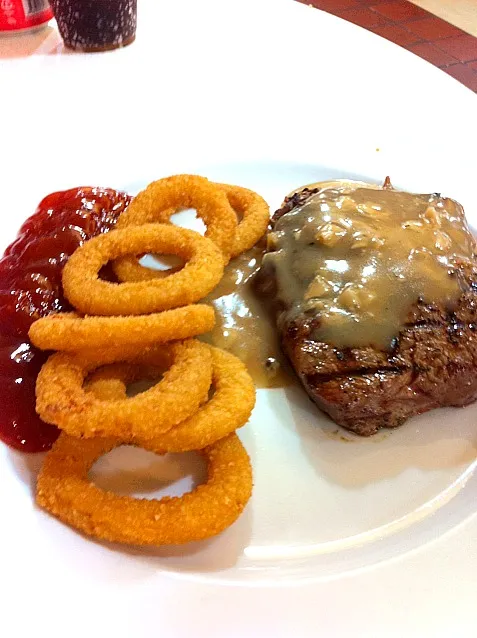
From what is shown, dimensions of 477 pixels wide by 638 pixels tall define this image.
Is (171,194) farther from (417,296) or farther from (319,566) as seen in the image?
(319,566)

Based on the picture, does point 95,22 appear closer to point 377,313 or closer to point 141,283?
point 141,283

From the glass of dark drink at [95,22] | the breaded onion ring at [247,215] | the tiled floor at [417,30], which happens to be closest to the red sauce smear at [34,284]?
the breaded onion ring at [247,215]

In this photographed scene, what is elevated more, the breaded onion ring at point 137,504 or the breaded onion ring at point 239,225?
the breaded onion ring at point 239,225

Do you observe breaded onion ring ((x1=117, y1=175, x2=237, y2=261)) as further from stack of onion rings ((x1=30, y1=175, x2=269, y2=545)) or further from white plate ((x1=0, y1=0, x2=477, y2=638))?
white plate ((x1=0, y1=0, x2=477, y2=638))

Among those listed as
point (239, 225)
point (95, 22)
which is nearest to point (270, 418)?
point (239, 225)

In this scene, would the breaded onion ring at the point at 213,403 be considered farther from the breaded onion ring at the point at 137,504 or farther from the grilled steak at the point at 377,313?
the grilled steak at the point at 377,313

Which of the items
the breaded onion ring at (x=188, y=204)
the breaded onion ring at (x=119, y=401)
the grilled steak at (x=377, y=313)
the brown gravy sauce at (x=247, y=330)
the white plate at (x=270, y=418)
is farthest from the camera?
the breaded onion ring at (x=188, y=204)
